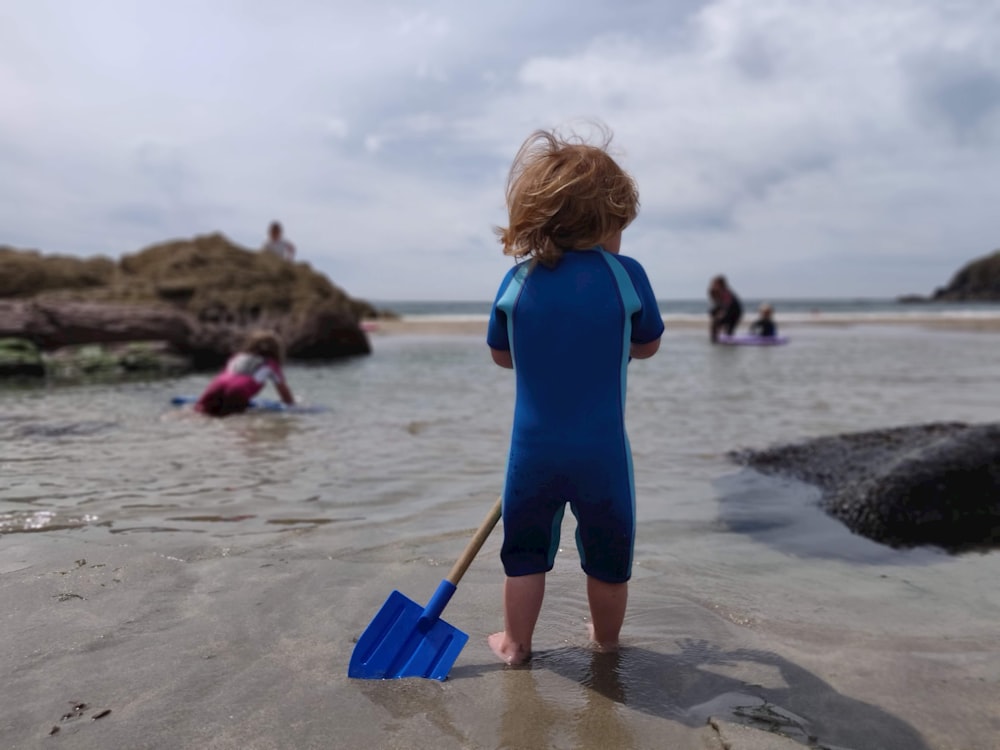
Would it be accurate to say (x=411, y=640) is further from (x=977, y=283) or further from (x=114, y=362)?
(x=977, y=283)

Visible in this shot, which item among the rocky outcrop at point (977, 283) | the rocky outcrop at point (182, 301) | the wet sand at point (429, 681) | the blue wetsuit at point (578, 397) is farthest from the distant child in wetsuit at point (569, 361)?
the rocky outcrop at point (977, 283)

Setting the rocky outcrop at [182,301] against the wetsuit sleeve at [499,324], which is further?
the rocky outcrop at [182,301]

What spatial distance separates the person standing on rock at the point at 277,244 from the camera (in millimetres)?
20984

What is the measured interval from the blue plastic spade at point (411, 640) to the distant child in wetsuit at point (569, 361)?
166 millimetres

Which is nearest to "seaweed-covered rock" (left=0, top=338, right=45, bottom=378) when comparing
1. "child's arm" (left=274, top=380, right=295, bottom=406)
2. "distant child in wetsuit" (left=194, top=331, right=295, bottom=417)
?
"distant child in wetsuit" (left=194, top=331, right=295, bottom=417)

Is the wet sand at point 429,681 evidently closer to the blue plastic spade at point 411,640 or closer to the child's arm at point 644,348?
the blue plastic spade at point 411,640

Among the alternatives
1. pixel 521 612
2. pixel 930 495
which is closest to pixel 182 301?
pixel 930 495

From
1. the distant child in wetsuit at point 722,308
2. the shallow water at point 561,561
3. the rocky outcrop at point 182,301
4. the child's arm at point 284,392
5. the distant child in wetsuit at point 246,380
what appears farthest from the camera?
the distant child in wetsuit at point 722,308

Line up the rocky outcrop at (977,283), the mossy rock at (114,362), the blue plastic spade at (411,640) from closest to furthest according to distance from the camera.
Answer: the blue plastic spade at (411,640) → the mossy rock at (114,362) → the rocky outcrop at (977,283)

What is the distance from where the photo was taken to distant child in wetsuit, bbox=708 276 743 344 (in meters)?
20.6

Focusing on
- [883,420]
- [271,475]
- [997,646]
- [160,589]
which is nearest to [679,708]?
[997,646]

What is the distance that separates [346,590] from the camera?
9.46 ft

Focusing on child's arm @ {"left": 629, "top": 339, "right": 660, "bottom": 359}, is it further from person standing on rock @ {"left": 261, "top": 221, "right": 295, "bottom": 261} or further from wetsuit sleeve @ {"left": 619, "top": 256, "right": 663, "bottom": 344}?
person standing on rock @ {"left": 261, "top": 221, "right": 295, "bottom": 261}

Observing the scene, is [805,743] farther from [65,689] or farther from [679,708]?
[65,689]
